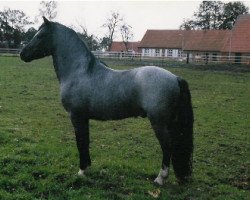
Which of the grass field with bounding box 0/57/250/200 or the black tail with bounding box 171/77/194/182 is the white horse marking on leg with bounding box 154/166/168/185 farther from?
the black tail with bounding box 171/77/194/182

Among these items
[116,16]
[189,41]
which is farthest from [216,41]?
[116,16]

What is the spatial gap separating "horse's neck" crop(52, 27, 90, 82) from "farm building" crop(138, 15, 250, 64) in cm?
4102

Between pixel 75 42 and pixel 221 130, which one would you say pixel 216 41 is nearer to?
pixel 221 130

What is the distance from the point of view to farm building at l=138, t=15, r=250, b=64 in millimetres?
57000

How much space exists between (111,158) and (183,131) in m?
2.20

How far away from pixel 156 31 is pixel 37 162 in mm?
79817

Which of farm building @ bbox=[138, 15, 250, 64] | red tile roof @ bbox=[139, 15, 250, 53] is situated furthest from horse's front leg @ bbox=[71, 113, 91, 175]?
red tile roof @ bbox=[139, 15, 250, 53]

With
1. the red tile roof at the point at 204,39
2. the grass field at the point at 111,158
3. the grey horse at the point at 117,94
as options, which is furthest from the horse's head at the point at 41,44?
the red tile roof at the point at 204,39

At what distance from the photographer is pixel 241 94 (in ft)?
66.1

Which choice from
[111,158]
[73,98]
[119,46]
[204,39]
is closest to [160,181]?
[111,158]

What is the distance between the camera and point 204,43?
72.5 meters

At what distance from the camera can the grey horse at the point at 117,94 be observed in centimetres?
632

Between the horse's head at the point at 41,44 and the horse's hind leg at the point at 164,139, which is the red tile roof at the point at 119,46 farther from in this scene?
the horse's hind leg at the point at 164,139

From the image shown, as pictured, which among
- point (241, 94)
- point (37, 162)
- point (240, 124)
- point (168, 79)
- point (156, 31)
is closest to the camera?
point (168, 79)
